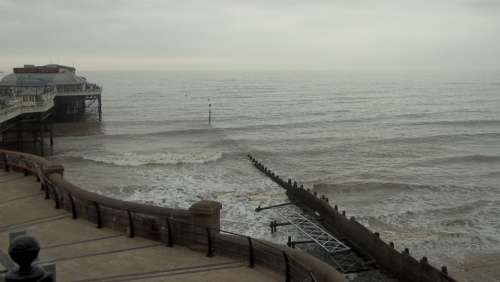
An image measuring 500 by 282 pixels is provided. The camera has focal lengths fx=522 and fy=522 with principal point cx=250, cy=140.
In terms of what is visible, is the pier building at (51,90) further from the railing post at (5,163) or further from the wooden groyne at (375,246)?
the wooden groyne at (375,246)

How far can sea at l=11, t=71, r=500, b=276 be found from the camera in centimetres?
2862

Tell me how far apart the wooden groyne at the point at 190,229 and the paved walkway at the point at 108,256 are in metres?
0.19

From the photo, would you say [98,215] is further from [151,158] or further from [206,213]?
[151,158]

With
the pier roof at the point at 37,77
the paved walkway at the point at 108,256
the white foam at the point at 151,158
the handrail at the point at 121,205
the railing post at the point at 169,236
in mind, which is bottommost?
the white foam at the point at 151,158

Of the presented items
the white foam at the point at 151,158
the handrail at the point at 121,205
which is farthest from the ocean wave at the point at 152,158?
the handrail at the point at 121,205

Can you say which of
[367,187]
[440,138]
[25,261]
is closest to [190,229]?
[25,261]

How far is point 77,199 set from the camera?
1495cm

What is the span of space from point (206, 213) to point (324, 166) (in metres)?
34.9

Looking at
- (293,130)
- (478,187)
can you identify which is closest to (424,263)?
(478,187)

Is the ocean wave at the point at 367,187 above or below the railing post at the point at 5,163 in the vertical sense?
below

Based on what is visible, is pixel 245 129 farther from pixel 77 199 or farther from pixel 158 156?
pixel 77 199

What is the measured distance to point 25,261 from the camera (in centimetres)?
387

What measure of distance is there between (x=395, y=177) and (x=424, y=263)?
71.8ft

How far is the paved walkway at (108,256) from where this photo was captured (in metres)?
10.9
